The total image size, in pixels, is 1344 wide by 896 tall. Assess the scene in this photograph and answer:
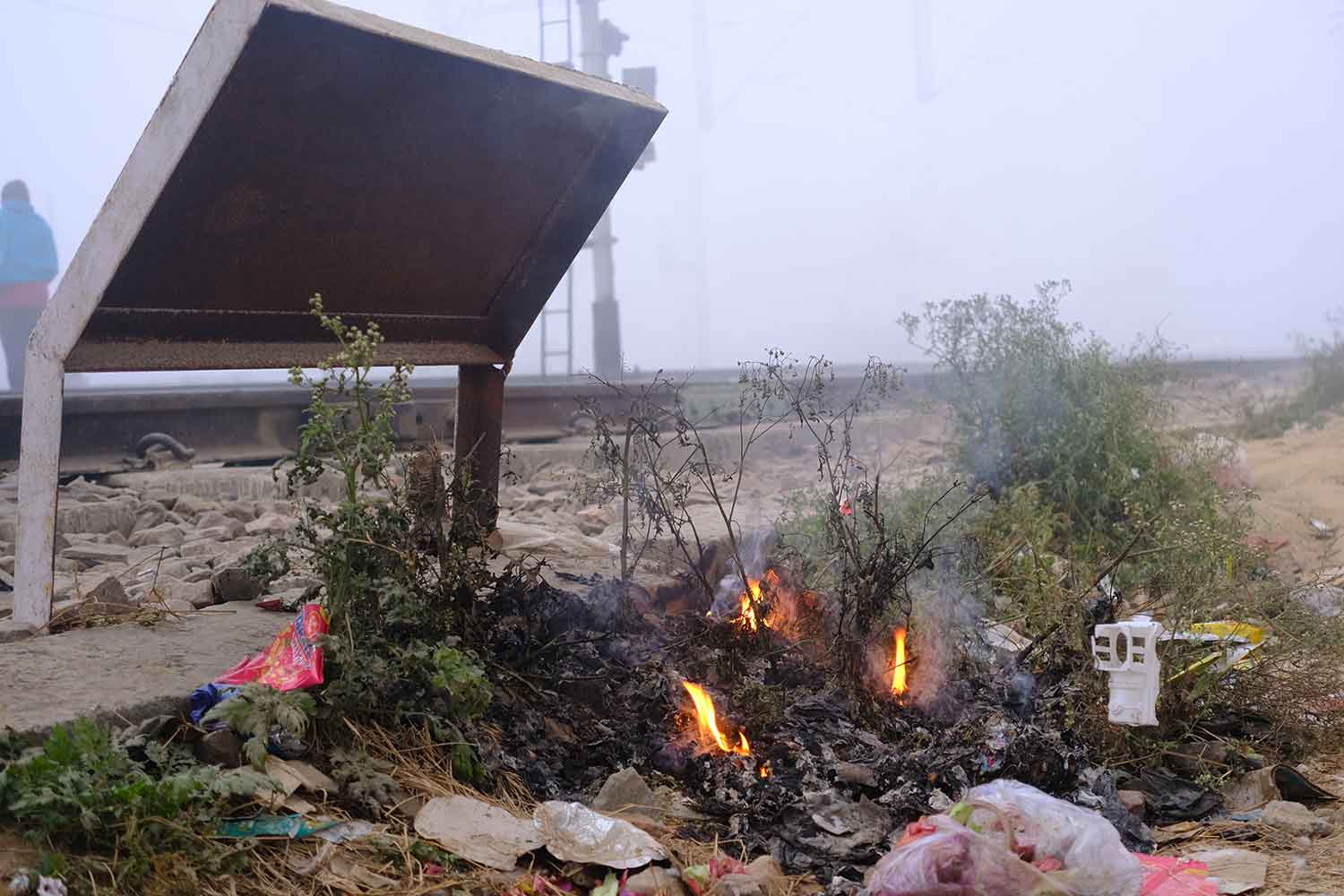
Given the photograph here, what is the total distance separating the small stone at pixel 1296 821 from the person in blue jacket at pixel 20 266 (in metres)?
12.2

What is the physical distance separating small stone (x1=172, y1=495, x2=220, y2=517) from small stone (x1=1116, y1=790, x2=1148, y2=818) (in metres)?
4.99

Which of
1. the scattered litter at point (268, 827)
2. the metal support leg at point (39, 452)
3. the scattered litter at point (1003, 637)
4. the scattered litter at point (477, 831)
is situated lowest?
the scattered litter at point (477, 831)

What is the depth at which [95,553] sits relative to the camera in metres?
5.39

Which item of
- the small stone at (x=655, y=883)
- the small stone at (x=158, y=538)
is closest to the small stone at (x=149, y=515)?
the small stone at (x=158, y=538)

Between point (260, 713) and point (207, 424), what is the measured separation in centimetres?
595

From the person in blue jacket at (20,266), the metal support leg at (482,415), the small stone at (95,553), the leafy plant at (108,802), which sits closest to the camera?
the leafy plant at (108,802)

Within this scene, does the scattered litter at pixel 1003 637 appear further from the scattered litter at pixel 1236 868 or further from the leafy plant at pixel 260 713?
the leafy plant at pixel 260 713

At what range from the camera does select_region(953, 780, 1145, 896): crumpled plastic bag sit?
2816 mm

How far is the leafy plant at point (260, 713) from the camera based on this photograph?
9.26ft

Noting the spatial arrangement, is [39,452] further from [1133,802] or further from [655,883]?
[1133,802]

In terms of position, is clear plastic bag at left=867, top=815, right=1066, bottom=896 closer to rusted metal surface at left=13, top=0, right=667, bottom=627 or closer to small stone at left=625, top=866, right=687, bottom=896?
small stone at left=625, top=866, right=687, bottom=896

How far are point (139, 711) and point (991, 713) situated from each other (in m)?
2.64

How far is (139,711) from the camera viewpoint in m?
2.97

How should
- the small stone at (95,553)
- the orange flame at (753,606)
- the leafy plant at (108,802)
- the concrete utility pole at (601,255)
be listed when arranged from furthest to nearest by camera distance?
1. the concrete utility pole at (601,255)
2. the small stone at (95,553)
3. the orange flame at (753,606)
4. the leafy plant at (108,802)
